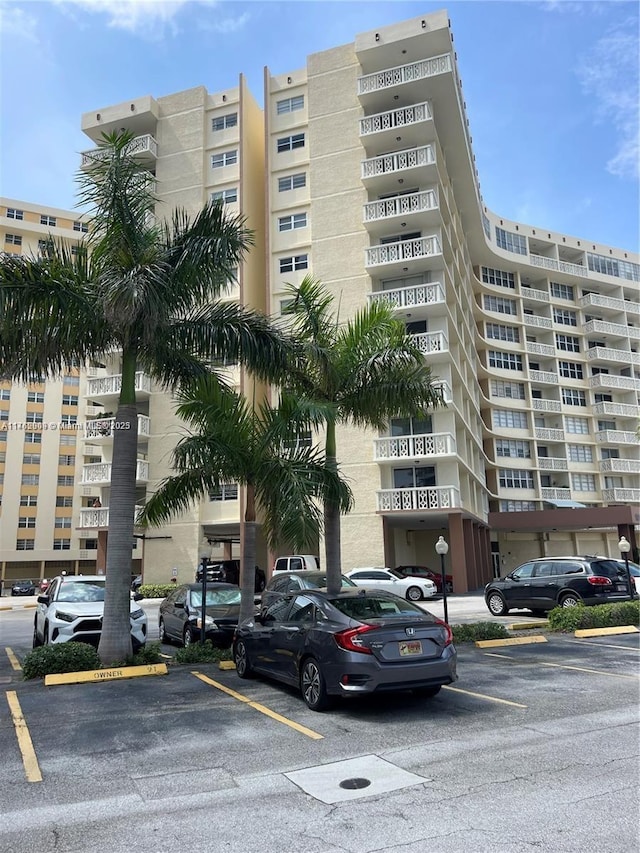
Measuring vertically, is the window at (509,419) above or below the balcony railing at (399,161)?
below

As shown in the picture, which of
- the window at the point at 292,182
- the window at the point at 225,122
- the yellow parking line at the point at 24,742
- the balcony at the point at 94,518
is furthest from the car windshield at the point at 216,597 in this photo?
the window at the point at 225,122

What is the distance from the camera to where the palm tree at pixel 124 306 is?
11.1m

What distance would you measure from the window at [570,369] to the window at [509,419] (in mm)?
6003

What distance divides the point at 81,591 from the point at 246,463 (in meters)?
4.48

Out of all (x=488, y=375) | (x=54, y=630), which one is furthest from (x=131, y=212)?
(x=488, y=375)

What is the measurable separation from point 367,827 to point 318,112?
3815cm

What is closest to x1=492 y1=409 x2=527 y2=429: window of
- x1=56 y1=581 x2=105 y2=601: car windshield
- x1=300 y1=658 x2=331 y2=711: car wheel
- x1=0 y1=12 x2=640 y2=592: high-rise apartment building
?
x1=0 y1=12 x2=640 y2=592: high-rise apartment building

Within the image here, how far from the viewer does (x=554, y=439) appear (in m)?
50.4

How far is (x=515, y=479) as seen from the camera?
160 feet

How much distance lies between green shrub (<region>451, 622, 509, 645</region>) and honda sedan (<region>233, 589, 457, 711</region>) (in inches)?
209

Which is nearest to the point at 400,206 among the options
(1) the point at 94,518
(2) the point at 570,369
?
(1) the point at 94,518

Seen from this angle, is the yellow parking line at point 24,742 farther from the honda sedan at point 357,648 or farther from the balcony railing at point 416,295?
the balcony railing at point 416,295

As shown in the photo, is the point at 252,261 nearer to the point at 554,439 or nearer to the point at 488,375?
the point at 488,375

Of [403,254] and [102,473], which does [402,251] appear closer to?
[403,254]
